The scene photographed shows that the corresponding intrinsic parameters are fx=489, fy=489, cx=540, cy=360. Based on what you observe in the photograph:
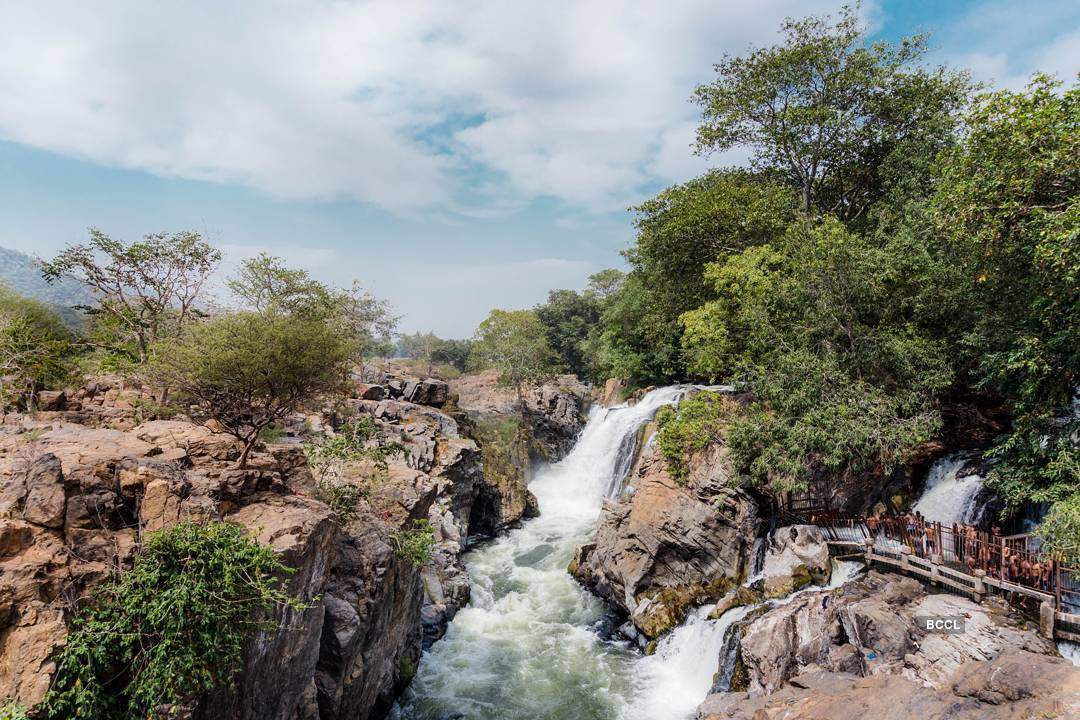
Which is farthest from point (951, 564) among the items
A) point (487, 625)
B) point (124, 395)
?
point (124, 395)

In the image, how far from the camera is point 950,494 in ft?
48.9

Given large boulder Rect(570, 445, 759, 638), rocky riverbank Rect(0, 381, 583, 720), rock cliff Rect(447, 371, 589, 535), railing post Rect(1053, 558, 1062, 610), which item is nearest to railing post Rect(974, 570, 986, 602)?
railing post Rect(1053, 558, 1062, 610)

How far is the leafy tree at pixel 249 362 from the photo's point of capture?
42.4ft

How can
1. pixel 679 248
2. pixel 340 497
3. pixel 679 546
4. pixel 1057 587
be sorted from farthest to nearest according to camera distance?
pixel 679 248 → pixel 679 546 → pixel 340 497 → pixel 1057 587

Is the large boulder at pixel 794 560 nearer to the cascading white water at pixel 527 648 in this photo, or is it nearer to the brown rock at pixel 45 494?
the cascading white water at pixel 527 648

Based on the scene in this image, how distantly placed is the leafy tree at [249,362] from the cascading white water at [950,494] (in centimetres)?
1868

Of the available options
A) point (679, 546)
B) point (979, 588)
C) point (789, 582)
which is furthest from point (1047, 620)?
point (679, 546)

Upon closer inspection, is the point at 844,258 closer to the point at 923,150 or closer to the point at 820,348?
the point at 820,348

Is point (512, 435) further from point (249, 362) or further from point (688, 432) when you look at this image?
point (249, 362)

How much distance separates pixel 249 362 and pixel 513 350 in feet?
84.1

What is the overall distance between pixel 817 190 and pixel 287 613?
33106mm

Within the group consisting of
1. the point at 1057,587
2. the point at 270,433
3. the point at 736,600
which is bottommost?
the point at 736,600

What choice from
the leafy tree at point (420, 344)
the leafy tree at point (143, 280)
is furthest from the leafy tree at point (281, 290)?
the leafy tree at point (420, 344)

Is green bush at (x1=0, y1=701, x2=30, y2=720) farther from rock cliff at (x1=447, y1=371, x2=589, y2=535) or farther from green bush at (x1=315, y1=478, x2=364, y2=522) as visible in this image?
rock cliff at (x1=447, y1=371, x2=589, y2=535)
